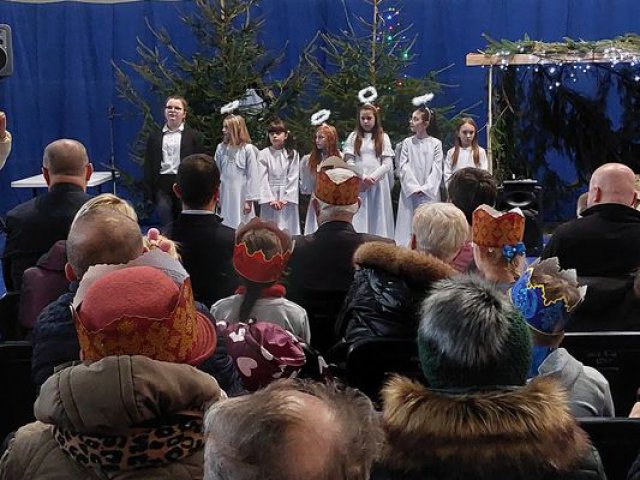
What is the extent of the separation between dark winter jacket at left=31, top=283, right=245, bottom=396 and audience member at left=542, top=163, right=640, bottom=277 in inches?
87.5

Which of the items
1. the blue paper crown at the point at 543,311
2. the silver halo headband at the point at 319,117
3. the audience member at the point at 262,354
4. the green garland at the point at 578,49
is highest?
the green garland at the point at 578,49

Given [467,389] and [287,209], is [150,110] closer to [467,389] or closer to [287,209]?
[287,209]

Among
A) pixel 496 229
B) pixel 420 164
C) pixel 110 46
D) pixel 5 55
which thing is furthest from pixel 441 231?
pixel 110 46

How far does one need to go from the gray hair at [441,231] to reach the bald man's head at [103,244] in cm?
148

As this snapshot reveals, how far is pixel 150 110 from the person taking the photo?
11469 mm

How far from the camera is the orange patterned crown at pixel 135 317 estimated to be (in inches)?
61.9

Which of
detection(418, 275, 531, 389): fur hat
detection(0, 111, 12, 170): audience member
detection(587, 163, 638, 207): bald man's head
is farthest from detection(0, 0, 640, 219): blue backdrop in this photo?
detection(418, 275, 531, 389): fur hat

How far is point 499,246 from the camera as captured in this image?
3379 mm

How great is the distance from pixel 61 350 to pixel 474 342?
1.08 m

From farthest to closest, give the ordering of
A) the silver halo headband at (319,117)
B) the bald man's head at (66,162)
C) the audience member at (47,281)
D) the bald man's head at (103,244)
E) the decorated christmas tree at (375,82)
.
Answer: the decorated christmas tree at (375,82) → the silver halo headband at (319,117) → the bald man's head at (66,162) → the audience member at (47,281) → the bald man's head at (103,244)

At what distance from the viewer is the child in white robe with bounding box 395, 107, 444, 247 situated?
8875 mm

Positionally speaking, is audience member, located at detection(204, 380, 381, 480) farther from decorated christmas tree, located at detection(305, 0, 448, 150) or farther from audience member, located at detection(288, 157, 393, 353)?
decorated christmas tree, located at detection(305, 0, 448, 150)

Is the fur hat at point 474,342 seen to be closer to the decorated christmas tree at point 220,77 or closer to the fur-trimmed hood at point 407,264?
the fur-trimmed hood at point 407,264

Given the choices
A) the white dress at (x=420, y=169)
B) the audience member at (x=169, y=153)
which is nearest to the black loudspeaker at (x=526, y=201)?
the white dress at (x=420, y=169)
